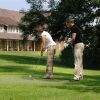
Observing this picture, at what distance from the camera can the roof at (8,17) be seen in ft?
351

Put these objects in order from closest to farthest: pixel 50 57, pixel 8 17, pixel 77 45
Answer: pixel 77 45
pixel 50 57
pixel 8 17

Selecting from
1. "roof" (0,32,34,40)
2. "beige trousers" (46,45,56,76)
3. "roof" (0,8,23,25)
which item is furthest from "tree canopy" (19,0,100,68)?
"roof" (0,8,23,25)

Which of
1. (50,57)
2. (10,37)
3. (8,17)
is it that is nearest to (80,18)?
(50,57)

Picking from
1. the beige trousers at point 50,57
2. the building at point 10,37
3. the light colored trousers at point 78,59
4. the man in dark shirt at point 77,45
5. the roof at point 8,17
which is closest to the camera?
the man in dark shirt at point 77,45

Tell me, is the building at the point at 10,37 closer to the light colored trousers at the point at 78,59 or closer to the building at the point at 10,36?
the building at the point at 10,36

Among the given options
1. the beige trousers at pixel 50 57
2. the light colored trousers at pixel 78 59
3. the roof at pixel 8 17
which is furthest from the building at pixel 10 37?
the light colored trousers at pixel 78 59

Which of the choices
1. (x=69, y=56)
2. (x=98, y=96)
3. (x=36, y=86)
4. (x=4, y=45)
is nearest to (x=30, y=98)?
(x=98, y=96)

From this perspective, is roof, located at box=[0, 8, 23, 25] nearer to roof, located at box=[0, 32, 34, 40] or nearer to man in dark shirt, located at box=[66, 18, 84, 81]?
roof, located at box=[0, 32, 34, 40]

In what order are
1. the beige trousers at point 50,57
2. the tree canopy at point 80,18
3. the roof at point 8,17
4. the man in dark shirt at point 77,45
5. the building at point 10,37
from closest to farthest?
1. the man in dark shirt at point 77,45
2. the beige trousers at point 50,57
3. the tree canopy at point 80,18
4. the building at point 10,37
5. the roof at point 8,17

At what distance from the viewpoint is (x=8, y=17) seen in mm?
110688

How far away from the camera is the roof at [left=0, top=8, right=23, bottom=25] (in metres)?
107

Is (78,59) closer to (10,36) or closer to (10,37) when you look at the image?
(10,37)

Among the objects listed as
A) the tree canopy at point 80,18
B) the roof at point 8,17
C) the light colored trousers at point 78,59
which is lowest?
the light colored trousers at point 78,59

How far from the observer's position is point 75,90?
1390 centimetres
